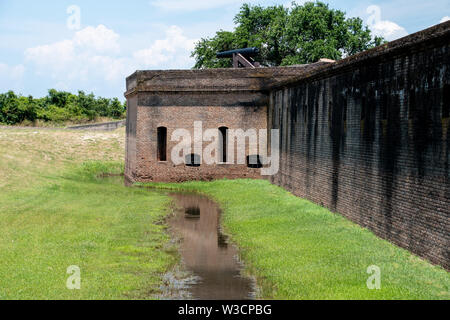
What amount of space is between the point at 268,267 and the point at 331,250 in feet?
4.26

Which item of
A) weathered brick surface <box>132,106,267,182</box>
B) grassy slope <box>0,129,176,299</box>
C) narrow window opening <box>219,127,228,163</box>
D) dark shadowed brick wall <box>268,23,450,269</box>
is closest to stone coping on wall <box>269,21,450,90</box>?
dark shadowed brick wall <box>268,23,450,269</box>

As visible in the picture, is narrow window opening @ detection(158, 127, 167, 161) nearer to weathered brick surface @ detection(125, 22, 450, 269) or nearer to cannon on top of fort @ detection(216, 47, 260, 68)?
weathered brick surface @ detection(125, 22, 450, 269)

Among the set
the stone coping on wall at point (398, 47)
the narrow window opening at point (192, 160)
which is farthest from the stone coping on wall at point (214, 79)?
the stone coping on wall at point (398, 47)

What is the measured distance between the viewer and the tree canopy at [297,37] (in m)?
45.7

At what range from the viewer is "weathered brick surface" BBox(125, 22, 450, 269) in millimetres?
9922

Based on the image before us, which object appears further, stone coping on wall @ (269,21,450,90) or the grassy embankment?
stone coping on wall @ (269,21,450,90)

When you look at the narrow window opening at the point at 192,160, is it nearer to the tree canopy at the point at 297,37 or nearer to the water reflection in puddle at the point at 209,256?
the water reflection in puddle at the point at 209,256

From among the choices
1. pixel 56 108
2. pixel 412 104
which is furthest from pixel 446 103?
pixel 56 108

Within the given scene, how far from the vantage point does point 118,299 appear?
8359mm

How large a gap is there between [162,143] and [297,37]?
75.1 ft

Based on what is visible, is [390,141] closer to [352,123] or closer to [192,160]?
[352,123]

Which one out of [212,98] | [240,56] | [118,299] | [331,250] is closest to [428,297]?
[331,250]

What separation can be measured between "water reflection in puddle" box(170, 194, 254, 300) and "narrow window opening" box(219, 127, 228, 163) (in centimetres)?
691

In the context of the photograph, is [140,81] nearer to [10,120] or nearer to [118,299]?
[118,299]
